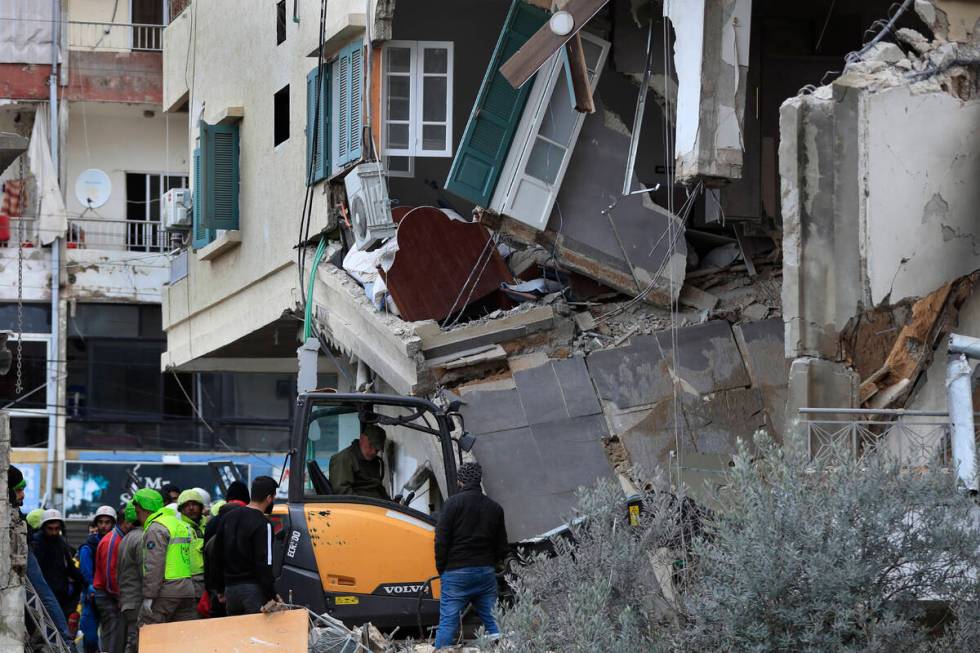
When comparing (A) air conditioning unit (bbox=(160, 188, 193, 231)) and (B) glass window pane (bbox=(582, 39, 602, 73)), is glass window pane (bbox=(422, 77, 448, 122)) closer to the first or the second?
(B) glass window pane (bbox=(582, 39, 602, 73))

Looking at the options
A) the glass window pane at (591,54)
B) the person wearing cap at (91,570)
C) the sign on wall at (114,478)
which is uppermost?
the glass window pane at (591,54)

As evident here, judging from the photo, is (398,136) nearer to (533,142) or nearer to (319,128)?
(319,128)

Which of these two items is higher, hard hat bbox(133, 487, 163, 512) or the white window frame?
the white window frame

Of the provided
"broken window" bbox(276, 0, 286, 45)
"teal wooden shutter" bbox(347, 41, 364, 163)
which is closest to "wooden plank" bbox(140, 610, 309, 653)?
"teal wooden shutter" bbox(347, 41, 364, 163)

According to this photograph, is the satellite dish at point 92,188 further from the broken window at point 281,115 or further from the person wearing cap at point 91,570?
the person wearing cap at point 91,570

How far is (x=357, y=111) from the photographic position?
59.8 ft

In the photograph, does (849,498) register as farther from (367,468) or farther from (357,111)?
(357,111)

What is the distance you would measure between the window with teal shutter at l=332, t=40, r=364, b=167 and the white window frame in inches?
83.3

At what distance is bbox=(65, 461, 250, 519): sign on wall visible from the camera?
3144cm

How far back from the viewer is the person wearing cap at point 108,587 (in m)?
13.9

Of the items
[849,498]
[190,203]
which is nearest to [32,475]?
[190,203]

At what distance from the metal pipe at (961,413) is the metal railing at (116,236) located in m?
26.4

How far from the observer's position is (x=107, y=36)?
110 ft

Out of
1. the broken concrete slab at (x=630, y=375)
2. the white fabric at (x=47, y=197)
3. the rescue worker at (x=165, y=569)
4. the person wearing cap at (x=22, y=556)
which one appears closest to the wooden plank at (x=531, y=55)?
the broken concrete slab at (x=630, y=375)
